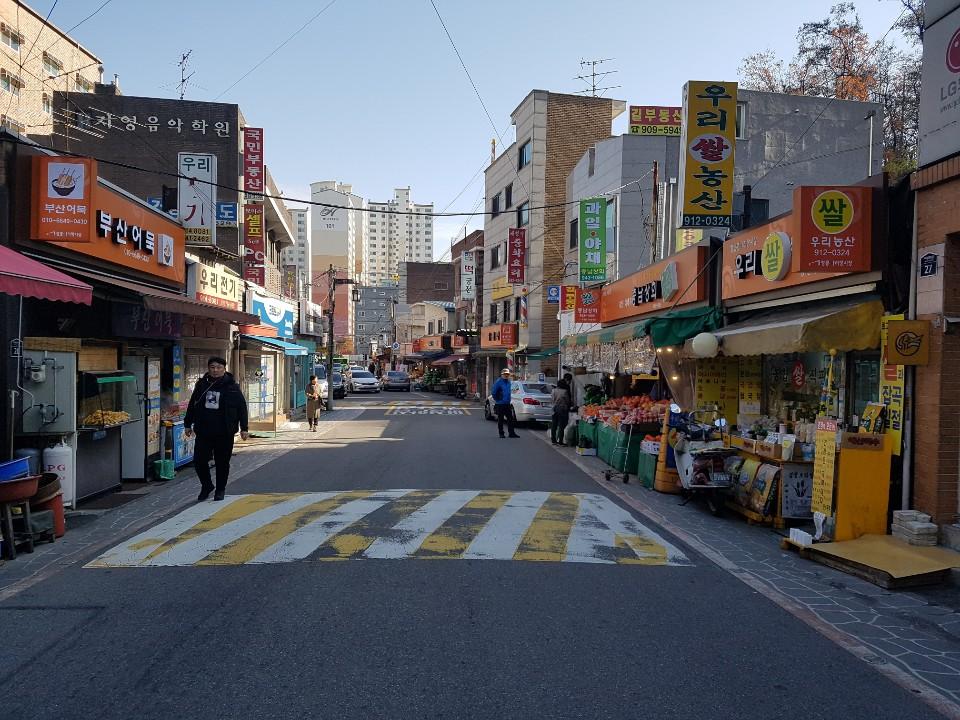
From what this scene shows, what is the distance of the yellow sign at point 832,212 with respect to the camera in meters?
8.67

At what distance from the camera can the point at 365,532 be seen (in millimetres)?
7629

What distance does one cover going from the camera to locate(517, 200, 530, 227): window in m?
37.4

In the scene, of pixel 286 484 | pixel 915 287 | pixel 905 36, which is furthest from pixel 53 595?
pixel 905 36

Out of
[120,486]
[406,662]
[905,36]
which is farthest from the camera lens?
[905,36]

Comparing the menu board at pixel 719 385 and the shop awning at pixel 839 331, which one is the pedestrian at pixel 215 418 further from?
the menu board at pixel 719 385

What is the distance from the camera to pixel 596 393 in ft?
67.7

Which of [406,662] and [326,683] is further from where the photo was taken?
[406,662]

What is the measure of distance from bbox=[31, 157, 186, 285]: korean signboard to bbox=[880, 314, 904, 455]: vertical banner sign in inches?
393

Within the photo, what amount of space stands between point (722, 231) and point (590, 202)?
16.9 feet

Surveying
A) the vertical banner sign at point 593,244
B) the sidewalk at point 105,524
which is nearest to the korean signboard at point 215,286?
the sidewalk at point 105,524

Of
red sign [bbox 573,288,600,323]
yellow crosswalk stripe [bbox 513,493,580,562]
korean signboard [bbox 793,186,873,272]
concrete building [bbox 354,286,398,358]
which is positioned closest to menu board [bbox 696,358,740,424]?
yellow crosswalk stripe [bbox 513,493,580,562]

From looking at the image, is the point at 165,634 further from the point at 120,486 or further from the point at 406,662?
the point at 120,486

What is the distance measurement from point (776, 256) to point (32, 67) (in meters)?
31.0

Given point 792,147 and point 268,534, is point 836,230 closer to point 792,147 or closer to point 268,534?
point 268,534
